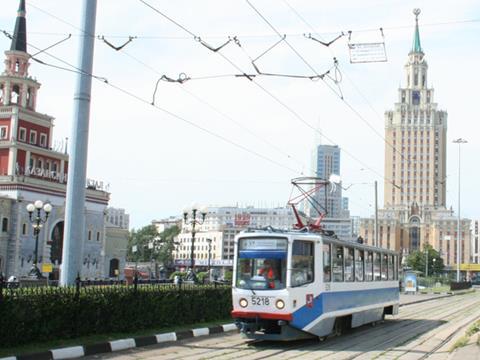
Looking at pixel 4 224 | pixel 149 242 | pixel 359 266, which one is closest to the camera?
pixel 359 266

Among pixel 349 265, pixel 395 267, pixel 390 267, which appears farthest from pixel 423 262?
pixel 349 265

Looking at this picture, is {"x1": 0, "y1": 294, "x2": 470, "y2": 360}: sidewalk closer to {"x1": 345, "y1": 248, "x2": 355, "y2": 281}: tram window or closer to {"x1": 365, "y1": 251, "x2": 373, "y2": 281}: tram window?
{"x1": 345, "y1": 248, "x2": 355, "y2": 281}: tram window

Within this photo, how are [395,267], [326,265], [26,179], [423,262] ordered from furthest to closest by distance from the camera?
1. [423,262]
2. [26,179]
3. [395,267]
4. [326,265]

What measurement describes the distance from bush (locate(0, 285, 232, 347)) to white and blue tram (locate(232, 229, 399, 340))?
255cm

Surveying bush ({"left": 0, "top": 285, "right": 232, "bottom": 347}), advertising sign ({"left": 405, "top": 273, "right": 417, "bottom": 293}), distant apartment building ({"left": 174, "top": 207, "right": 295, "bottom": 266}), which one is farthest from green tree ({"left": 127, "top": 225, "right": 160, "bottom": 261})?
bush ({"left": 0, "top": 285, "right": 232, "bottom": 347})

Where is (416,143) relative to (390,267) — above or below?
above

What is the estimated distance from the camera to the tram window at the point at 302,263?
15.7 m

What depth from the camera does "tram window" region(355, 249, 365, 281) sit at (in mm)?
19234

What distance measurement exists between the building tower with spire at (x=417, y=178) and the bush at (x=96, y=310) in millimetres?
137385

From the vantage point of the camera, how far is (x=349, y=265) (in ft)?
60.9

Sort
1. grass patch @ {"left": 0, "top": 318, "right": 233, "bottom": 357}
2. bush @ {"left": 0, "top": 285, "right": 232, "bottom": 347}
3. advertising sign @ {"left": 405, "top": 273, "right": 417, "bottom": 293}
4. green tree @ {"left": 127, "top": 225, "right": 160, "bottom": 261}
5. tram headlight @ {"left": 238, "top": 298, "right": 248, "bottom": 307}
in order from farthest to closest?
green tree @ {"left": 127, "top": 225, "right": 160, "bottom": 261} < advertising sign @ {"left": 405, "top": 273, "right": 417, "bottom": 293} < tram headlight @ {"left": 238, "top": 298, "right": 248, "bottom": 307} < bush @ {"left": 0, "top": 285, "right": 232, "bottom": 347} < grass patch @ {"left": 0, "top": 318, "right": 233, "bottom": 357}

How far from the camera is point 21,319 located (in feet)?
42.3

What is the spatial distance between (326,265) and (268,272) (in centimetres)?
177

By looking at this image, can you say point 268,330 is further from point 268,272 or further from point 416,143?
point 416,143
